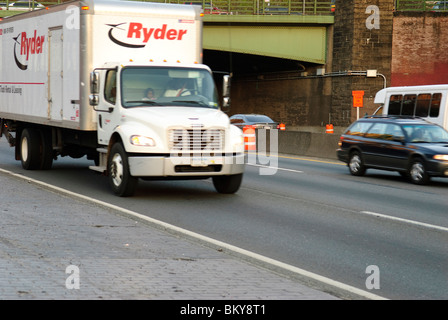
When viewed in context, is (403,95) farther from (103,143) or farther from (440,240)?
(440,240)

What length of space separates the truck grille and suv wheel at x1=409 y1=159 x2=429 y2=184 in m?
6.19

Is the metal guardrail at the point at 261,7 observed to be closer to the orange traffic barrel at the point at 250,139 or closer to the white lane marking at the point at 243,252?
the orange traffic barrel at the point at 250,139

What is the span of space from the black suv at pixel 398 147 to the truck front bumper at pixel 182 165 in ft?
19.7

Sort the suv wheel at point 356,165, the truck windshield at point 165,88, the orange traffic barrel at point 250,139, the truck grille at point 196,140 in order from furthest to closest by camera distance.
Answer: the orange traffic barrel at point 250,139 → the suv wheel at point 356,165 → the truck windshield at point 165,88 → the truck grille at point 196,140

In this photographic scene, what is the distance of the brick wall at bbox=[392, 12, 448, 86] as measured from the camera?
4128 centimetres

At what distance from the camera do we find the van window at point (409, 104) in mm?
27155

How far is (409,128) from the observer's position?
62.1 feet

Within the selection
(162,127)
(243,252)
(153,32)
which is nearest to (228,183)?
(162,127)

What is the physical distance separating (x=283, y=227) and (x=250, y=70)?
131 feet

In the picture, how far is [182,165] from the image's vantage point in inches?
512

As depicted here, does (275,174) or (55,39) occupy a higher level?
(55,39)

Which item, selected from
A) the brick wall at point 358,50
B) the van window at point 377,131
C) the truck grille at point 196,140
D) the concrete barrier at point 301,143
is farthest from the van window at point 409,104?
the truck grille at point 196,140

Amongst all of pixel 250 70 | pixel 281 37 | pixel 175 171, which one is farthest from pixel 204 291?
pixel 250 70

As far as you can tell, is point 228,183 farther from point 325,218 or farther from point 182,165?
point 325,218
